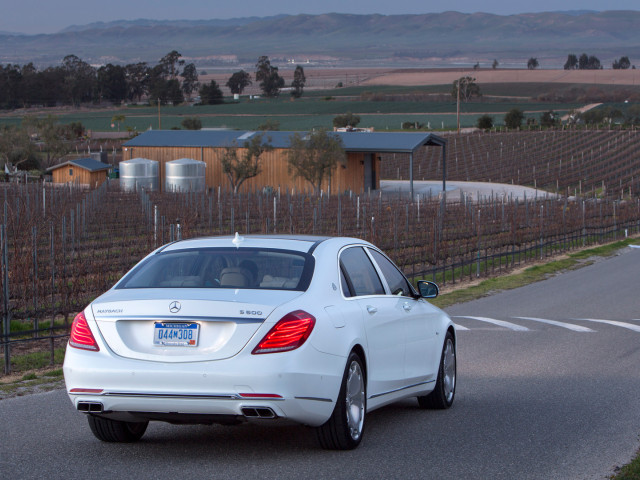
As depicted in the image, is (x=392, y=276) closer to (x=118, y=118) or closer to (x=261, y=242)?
(x=261, y=242)

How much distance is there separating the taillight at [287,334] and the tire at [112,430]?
1.52 meters

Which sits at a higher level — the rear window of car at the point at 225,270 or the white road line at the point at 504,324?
the rear window of car at the point at 225,270

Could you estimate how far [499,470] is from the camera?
676 cm

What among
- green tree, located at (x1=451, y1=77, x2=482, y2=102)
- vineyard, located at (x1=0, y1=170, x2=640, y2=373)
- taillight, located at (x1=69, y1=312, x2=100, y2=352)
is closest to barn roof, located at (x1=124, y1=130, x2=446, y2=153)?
vineyard, located at (x1=0, y1=170, x2=640, y2=373)

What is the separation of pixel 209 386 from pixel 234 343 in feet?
1.04

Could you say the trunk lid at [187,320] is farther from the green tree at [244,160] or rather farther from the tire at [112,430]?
the green tree at [244,160]

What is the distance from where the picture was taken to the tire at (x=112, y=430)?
7.38 meters

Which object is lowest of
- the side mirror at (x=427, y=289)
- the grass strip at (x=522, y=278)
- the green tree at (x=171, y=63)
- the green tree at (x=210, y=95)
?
the grass strip at (x=522, y=278)

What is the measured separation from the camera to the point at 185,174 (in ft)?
225

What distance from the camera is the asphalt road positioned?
22.0 ft

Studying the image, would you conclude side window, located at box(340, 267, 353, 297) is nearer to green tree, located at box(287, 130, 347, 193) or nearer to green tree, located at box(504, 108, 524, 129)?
green tree, located at box(287, 130, 347, 193)

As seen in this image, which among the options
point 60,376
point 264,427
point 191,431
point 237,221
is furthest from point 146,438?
point 237,221

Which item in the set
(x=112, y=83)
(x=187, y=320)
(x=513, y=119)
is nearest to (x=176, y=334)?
Answer: (x=187, y=320)

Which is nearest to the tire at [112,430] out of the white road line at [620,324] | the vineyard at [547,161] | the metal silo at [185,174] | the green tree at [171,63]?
the white road line at [620,324]
